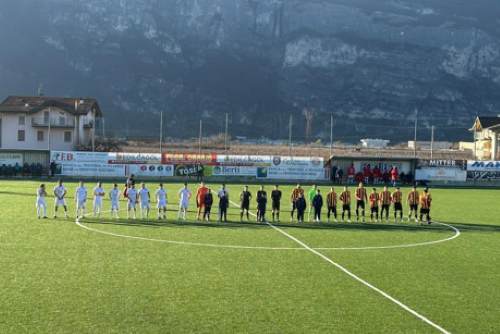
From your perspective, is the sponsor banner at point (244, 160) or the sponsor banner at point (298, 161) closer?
the sponsor banner at point (244, 160)

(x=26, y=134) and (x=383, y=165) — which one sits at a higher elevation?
(x=26, y=134)

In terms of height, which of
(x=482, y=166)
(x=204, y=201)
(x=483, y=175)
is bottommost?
(x=204, y=201)

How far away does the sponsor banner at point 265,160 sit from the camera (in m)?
57.6

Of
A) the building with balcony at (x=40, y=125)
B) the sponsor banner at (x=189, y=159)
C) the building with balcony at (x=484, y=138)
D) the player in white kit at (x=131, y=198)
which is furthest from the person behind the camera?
the building with balcony at (x=484, y=138)

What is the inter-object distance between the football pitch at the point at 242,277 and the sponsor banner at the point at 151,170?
29.2 m

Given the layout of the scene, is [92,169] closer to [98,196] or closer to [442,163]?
[98,196]

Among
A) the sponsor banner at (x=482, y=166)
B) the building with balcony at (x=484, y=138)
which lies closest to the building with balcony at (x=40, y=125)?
the sponsor banner at (x=482, y=166)

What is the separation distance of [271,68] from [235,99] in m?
21.3

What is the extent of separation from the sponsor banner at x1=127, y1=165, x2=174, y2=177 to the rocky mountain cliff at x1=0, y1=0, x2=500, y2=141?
2733 inches

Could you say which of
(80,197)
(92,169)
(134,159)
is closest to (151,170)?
(134,159)

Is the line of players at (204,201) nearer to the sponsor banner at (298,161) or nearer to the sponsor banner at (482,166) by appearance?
the sponsor banner at (298,161)

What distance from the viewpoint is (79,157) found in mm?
55594

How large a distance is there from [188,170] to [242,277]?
41.5 m

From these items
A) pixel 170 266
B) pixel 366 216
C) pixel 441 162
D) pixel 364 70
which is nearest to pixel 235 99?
pixel 364 70
